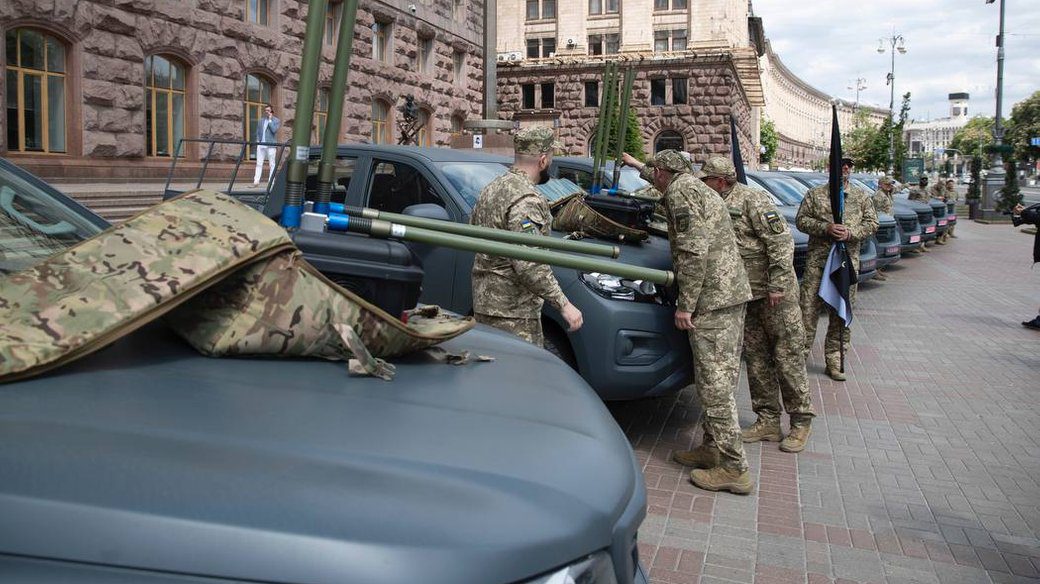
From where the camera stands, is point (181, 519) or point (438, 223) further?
point (438, 223)

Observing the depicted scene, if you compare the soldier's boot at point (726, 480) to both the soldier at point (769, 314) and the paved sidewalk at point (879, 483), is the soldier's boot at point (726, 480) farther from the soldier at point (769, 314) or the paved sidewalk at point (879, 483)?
the soldier at point (769, 314)

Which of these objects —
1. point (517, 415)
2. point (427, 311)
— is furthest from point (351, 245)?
point (517, 415)

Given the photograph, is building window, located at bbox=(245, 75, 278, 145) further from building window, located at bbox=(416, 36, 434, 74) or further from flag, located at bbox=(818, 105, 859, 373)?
flag, located at bbox=(818, 105, 859, 373)

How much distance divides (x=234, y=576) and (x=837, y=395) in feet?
24.3

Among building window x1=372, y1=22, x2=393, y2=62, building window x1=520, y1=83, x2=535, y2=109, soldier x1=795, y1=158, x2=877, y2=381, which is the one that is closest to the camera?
soldier x1=795, y1=158, x2=877, y2=381

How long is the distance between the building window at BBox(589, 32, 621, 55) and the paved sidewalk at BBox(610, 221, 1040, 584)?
46176mm

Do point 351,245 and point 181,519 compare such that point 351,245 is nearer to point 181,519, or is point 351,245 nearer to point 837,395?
point 181,519

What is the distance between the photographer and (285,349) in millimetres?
2055

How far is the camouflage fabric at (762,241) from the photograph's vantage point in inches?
248

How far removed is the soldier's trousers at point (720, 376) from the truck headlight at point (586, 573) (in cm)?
369

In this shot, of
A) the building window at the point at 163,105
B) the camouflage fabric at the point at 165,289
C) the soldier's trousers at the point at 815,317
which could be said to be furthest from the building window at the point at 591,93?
the camouflage fabric at the point at 165,289

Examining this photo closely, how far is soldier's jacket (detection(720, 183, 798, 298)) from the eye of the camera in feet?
20.6

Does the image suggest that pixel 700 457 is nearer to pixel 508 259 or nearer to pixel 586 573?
pixel 508 259

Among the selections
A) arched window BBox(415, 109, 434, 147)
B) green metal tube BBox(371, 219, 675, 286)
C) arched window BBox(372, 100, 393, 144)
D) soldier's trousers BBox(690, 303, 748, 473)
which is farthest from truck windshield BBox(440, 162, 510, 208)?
arched window BBox(415, 109, 434, 147)
